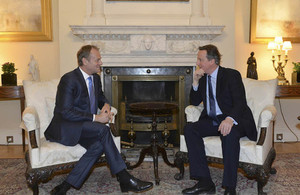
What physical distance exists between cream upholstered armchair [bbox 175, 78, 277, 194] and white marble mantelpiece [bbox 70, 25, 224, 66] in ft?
3.80

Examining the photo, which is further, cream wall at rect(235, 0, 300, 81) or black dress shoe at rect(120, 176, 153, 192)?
cream wall at rect(235, 0, 300, 81)

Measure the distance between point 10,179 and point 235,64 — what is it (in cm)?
333

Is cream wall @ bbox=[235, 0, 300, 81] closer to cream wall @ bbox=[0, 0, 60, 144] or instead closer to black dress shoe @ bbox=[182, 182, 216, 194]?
black dress shoe @ bbox=[182, 182, 216, 194]

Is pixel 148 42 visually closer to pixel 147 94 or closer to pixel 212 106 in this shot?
pixel 147 94

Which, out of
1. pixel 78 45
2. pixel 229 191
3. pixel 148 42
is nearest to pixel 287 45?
pixel 148 42

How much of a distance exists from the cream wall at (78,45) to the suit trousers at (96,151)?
6.19 feet

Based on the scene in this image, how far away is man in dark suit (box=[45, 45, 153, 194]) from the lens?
118 inches

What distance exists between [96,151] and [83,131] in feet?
0.69

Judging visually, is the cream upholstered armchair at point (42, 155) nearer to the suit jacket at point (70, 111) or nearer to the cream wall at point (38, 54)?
the suit jacket at point (70, 111)

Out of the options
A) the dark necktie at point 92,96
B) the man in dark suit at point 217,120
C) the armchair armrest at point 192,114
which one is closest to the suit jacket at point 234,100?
the man in dark suit at point 217,120

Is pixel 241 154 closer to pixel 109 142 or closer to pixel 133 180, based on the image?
pixel 133 180

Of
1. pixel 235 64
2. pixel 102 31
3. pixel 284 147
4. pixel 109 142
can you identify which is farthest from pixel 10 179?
pixel 284 147

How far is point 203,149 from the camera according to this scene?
3.22 meters

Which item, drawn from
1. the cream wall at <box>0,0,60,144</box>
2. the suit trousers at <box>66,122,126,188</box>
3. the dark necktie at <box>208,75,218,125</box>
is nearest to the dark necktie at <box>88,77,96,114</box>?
the suit trousers at <box>66,122,126,188</box>
